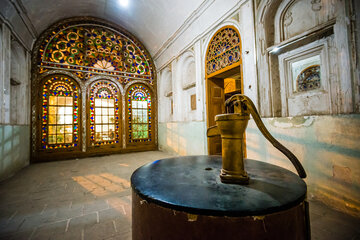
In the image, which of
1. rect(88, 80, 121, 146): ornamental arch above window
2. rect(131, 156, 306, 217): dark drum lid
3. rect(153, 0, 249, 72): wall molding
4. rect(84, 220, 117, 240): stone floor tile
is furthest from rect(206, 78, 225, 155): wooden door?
rect(88, 80, 121, 146): ornamental arch above window

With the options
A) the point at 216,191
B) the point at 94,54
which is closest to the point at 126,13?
the point at 94,54

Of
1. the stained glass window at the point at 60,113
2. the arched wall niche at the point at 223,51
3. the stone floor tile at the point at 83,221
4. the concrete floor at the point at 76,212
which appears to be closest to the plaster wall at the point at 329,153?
the concrete floor at the point at 76,212

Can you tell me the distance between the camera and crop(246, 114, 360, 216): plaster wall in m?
1.93

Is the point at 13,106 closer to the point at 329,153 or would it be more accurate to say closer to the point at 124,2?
the point at 124,2

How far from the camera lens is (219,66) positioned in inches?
157

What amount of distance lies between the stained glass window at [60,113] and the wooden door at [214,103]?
4939 millimetres

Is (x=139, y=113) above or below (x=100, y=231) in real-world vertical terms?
above

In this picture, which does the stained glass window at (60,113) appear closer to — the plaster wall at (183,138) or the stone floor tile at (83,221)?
the plaster wall at (183,138)

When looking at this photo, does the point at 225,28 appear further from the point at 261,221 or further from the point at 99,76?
the point at 99,76

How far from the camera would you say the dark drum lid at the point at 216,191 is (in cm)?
61

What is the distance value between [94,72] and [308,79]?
6.71 metres

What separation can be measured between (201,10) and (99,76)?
4491mm

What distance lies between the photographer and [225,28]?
376 cm

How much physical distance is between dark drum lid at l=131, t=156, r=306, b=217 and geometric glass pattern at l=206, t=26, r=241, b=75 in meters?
3.14
